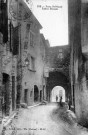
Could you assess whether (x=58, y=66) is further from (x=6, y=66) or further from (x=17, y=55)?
(x=6, y=66)

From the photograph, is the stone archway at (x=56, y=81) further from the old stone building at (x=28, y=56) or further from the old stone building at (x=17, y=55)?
the old stone building at (x=28, y=56)

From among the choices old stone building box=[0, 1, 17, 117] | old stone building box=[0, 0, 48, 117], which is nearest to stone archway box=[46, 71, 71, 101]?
old stone building box=[0, 0, 48, 117]

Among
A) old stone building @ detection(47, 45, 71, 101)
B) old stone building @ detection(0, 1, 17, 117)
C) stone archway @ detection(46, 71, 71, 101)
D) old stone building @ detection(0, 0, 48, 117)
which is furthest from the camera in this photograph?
stone archway @ detection(46, 71, 71, 101)

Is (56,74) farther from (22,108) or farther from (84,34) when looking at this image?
(84,34)

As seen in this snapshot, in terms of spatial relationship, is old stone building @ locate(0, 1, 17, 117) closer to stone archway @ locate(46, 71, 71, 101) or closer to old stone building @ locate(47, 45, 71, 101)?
old stone building @ locate(47, 45, 71, 101)

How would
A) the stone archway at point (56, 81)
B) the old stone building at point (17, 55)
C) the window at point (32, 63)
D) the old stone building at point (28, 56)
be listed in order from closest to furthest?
1. the old stone building at point (17, 55)
2. the old stone building at point (28, 56)
3. the window at point (32, 63)
4. the stone archway at point (56, 81)

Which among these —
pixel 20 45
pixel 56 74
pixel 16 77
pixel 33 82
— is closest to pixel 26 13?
pixel 20 45

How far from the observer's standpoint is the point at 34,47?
18734 millimetres

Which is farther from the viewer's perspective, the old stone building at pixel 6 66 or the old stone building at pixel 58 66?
the old stone building at pixel 58 66

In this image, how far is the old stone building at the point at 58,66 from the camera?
84.4 ft

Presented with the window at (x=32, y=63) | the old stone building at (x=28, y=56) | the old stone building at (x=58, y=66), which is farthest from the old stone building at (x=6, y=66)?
the old stone building at (x=58, y=66)

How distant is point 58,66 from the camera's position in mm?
25875

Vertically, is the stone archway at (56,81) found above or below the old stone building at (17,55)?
below

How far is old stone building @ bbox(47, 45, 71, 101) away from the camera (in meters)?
25.7
